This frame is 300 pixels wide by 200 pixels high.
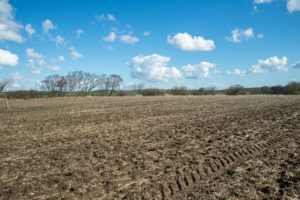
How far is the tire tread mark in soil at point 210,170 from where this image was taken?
11.8 ft

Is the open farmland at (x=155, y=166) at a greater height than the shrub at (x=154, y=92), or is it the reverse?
the shrub at (x=154, y=92)

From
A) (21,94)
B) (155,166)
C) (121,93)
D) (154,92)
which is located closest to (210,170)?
(155,166)

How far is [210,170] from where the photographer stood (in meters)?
4.31

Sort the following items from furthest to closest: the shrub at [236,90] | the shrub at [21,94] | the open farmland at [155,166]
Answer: the shrub at [236,90] < the shrub at [21,94] < the open farmland at [155,166]

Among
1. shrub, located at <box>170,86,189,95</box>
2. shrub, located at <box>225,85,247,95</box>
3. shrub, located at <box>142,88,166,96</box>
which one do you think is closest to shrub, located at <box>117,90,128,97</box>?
shrub, located at <box>142,88,166,96</box>

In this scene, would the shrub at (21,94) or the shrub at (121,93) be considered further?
the shrub at (121,93)

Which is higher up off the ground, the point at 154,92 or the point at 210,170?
the point at 154,92

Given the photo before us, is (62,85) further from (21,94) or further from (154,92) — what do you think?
(154,92)

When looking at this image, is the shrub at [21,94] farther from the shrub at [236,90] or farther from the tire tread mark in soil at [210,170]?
the shrub at [236,90]

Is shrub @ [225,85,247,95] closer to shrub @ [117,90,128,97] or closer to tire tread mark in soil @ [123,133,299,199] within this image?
shrub @ [117,90,128,97]

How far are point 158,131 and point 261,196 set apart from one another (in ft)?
18.0

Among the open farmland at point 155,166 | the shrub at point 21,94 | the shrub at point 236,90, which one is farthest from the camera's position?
the shrub at point 236,90

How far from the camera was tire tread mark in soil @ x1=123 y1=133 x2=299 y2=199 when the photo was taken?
3.59 m

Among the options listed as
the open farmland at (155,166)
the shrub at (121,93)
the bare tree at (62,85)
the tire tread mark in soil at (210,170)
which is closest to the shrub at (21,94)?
the bare tree at (62,85)
